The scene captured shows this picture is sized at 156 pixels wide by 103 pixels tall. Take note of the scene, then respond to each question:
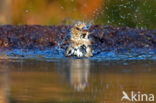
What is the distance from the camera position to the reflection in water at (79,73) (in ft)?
33.9

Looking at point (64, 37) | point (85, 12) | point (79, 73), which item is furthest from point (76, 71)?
point (85, 12)

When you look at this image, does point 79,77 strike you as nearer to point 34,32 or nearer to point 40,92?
point 40,92

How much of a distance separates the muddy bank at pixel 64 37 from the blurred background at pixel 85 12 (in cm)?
413

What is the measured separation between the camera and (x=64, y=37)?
18.2 metres

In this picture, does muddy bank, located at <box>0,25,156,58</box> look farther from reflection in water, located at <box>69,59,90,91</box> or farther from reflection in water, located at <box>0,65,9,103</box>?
reflection in water, located at <box>0,65,9,103</box>

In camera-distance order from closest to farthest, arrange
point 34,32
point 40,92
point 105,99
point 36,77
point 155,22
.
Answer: point 105,99 → point 40,92 → point 36,77 → point 34,32 → point 155,22

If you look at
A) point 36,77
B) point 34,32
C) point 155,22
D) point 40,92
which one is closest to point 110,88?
point 40,92

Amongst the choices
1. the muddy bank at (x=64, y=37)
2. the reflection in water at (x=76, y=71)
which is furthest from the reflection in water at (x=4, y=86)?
the muddy bank at (x=64, y=37)

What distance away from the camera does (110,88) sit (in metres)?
9.91

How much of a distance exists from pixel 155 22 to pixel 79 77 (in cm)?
1242

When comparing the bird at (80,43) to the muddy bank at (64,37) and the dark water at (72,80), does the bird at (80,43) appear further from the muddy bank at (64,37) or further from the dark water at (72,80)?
the dark water at (72,80)

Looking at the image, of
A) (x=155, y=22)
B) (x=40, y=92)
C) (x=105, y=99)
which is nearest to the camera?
(x=105, y=99)

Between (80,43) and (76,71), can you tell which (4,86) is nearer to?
(76,71)

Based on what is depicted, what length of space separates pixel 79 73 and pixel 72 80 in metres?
1.01
